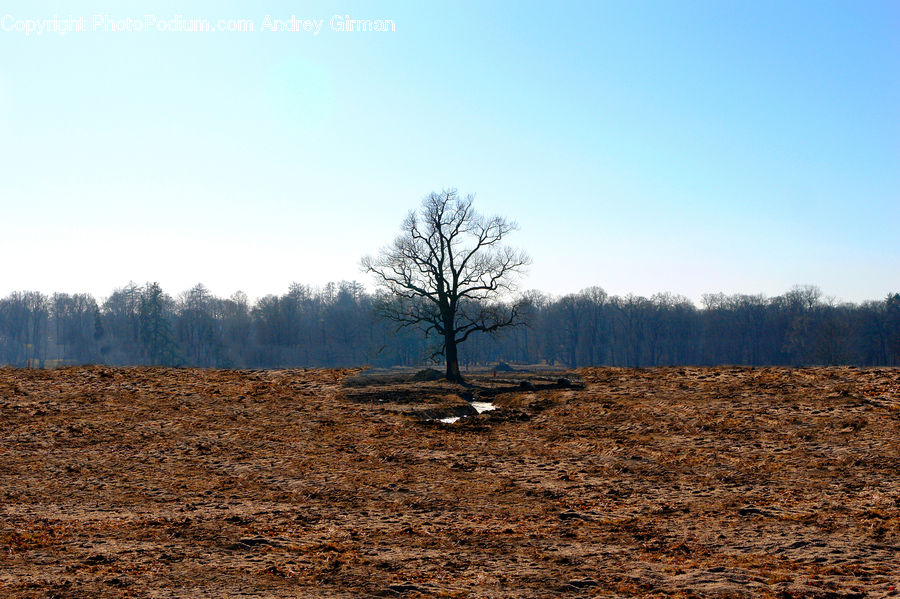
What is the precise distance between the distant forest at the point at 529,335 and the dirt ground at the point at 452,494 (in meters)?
85.2

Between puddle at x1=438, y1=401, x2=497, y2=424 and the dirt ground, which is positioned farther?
puddle at x1=438, y1=401, x2=497, y2=424

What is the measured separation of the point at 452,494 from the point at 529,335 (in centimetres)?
12473

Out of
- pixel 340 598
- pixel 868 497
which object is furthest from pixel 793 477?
pixel 340 598

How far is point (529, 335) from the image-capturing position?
444ft

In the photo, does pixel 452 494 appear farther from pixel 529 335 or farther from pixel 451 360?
pixel 529 335

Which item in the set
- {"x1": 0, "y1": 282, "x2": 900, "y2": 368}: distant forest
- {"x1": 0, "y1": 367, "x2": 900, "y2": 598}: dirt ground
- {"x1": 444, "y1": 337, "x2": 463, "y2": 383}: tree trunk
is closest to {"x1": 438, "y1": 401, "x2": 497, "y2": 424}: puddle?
{"x1": 0, "y1": 367, "x2": 900, "y2": 598}: dirt ground

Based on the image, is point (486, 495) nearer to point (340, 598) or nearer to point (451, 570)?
point (451, 570)

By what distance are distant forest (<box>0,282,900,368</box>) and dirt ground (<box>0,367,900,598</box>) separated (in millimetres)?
85155

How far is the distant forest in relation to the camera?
110125 mm

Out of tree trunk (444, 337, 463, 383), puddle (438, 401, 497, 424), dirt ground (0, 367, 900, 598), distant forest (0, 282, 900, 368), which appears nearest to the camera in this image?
dirt ground (0, 367, 900, 598)

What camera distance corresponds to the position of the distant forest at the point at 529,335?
361ft

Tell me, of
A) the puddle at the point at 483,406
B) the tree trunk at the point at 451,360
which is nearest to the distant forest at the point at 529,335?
the tree trunk at the point at 451,360

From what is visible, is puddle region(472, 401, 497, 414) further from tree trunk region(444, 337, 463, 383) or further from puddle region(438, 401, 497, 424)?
tree trunk region(444, 337, 463, 383)

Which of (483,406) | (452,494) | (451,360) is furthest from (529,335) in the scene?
(452,494)
